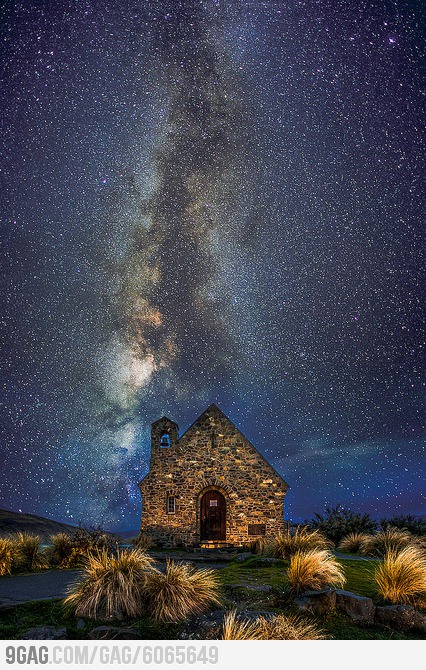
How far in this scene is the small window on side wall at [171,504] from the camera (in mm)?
21342

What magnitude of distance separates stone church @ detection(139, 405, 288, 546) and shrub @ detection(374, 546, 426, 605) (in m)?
12.9

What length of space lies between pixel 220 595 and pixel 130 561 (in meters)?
1.75

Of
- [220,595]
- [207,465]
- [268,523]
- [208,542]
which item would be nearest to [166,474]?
[207,465]

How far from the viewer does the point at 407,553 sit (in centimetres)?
874

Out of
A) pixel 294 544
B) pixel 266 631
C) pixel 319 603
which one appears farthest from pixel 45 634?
pixel 294 544

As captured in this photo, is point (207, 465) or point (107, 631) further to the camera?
point (207, 465)

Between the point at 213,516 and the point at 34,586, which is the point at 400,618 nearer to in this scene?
the point at 34,586

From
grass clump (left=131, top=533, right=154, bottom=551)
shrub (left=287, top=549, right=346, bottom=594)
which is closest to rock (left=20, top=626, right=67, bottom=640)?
shrub (left=287, top=549, right=346, bottom=594)

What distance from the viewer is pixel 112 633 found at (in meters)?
6.14

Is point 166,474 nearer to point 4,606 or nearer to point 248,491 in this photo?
point 248,491

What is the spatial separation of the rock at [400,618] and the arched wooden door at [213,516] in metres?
14.8

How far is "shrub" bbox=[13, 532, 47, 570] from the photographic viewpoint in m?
13.2
